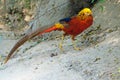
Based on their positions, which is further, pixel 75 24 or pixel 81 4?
→ pixel 81 4

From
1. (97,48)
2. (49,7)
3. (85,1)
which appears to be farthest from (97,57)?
(49,7)

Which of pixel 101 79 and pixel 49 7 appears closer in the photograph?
pixel 101 79

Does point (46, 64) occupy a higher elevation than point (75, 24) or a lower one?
lower

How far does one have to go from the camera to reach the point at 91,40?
728cm

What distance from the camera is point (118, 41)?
21.0ft

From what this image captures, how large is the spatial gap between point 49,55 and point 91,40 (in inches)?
37.3

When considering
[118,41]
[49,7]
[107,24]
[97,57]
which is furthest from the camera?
[49,7]

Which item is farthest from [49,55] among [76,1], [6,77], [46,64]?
[76,1]

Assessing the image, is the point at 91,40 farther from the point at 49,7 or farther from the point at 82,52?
the point at 49,7

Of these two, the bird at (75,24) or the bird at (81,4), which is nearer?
the bird at (75,24)

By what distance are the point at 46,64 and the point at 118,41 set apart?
1332 mm

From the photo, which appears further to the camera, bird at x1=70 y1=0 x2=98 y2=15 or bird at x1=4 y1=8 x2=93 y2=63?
bird at x1=70 y1=0 x2=98 y2=15

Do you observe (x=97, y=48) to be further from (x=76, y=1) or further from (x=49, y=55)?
(x=76, y=1)

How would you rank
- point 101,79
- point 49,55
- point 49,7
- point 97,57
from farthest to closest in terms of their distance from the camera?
Answer: point 49,7 → point 49,55 → point 97,57 → point 101,79
